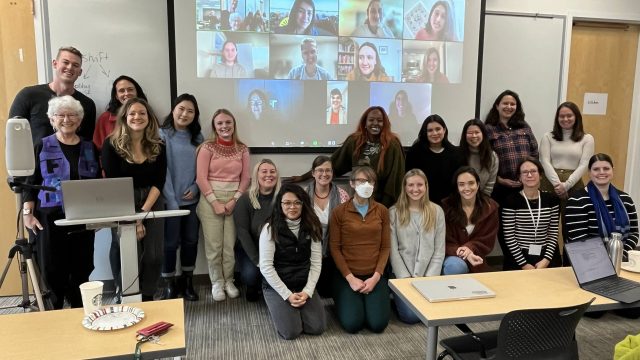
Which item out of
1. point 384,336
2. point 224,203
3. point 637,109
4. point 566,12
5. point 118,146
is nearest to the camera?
point 118,146

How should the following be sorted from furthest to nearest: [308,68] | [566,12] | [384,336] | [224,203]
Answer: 1. [566,12]
2. [308,68]
3. [224,203]
4. [384,336]

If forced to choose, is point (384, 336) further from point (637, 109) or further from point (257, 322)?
point (637, 109)

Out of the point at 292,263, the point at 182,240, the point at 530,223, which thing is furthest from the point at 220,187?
the point at 530,223

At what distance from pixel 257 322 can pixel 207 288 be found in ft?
2.70

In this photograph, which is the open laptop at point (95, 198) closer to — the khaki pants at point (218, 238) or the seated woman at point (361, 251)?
the khaki pants at point (218, 238)

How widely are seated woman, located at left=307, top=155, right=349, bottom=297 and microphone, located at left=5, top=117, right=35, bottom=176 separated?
1812mm

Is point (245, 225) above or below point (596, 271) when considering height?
below

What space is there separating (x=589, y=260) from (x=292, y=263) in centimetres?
176

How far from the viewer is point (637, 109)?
4.77 metres

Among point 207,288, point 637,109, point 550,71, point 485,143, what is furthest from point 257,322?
point 637,109

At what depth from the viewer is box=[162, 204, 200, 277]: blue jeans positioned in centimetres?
361

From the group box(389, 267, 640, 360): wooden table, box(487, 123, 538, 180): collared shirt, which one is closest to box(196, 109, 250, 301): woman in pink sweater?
box(389, 267, 640, 360): wooden table

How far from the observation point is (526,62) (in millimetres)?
4383

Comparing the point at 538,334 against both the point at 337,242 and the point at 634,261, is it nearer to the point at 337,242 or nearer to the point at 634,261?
the point at 634,261
